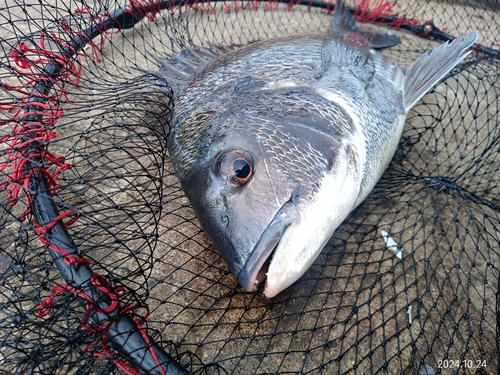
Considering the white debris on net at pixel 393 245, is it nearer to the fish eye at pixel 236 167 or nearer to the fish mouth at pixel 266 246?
the fish mouth at pixel 266 246

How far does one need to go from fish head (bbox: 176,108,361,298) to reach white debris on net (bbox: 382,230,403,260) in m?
0.64

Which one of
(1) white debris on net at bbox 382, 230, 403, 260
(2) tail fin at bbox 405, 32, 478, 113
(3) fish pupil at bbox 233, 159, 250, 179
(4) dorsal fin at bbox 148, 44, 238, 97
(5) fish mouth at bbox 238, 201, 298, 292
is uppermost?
(4) dorsal fin at bbox 148, 44, 238, 97

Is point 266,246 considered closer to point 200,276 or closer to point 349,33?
point 200,276

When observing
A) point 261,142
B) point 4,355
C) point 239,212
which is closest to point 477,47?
point 261,142

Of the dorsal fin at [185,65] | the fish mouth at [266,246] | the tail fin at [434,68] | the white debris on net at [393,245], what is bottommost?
the white debris on net at [393,245]

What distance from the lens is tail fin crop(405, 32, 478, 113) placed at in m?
3.08

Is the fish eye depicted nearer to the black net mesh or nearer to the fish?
the fish

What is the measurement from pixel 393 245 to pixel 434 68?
158cm

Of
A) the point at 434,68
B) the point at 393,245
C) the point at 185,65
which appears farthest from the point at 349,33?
the point at 393,245

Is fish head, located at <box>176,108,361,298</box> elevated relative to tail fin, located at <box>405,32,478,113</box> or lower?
elevated

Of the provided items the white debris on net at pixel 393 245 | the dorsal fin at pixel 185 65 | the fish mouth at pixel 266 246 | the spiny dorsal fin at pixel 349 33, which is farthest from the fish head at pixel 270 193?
the spiny dorsal fin at pixel 349 33

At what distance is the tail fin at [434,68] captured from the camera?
121 inches

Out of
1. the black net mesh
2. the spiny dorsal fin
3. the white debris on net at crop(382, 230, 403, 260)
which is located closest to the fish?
the black net mesh

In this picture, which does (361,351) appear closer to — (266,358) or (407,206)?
(266,358)
